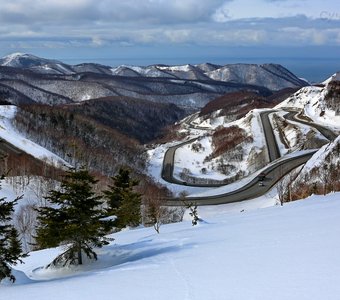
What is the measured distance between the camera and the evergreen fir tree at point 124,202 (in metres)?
33.4

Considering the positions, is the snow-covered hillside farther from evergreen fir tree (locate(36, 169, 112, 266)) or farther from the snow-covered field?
evergreen fir tree (locate(36, 169, 112, 266))

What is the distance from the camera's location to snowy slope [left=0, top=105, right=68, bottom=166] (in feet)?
283

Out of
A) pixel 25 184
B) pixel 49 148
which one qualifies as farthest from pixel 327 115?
pixel 25 184

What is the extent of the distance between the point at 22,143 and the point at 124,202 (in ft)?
208

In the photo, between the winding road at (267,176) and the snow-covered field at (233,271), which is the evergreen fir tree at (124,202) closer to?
the snow-covered field at (233,271)

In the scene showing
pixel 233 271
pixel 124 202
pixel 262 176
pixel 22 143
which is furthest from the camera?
pixel 22 143

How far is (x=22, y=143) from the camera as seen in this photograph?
91.2 m

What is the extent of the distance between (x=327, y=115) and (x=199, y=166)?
35.0 m

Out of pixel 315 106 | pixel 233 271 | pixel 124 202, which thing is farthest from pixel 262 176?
pixel 233 271

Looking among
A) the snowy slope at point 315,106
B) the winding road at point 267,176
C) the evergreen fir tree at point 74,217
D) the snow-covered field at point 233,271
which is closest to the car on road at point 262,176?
the winding road at point 267,176

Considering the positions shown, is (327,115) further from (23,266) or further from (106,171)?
(23,266)

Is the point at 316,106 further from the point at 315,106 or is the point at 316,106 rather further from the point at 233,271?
the point at 233,271

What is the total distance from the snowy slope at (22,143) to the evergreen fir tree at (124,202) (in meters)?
45.2

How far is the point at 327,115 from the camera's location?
355 ft
